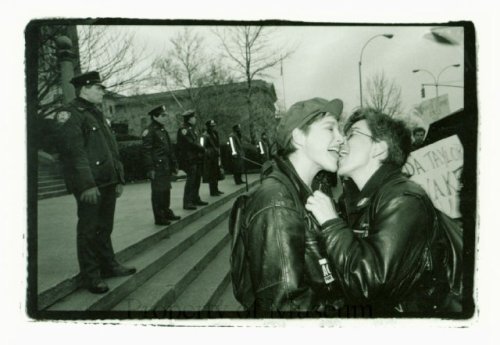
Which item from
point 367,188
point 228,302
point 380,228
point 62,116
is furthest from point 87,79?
point 380,228

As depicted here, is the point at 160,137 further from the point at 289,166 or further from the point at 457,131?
the point at 457,131

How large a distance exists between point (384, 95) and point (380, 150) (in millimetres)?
429

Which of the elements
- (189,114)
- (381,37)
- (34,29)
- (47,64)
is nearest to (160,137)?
(189,114)

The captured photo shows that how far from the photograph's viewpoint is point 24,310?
2.61 m

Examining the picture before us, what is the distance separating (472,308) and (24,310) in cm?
324

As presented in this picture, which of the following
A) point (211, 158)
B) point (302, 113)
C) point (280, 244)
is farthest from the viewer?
point (211, 158)

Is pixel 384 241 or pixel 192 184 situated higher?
pixel 192 184

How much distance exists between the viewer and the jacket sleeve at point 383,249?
224cm

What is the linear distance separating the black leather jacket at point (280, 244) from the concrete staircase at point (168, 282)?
0.25 m

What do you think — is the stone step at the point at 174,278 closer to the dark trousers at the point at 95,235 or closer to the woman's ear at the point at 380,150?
the dark trousers at the point at 95,235

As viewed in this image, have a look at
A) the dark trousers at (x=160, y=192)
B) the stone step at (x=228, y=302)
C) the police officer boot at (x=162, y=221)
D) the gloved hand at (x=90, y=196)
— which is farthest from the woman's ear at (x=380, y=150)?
the gloved hand at (x=90, y=196)

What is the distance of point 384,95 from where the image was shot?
2.66 meters

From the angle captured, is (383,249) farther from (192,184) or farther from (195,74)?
(195,74)

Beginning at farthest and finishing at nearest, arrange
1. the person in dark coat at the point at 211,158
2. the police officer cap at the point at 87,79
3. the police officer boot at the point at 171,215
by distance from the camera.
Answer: the police officer boot at the point at 171,215 → the person in dark coat at the point at 211,158 → the police officer cap at the point at 87,79
